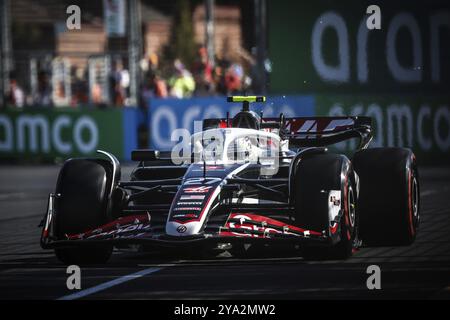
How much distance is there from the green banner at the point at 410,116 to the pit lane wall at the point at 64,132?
189 inches

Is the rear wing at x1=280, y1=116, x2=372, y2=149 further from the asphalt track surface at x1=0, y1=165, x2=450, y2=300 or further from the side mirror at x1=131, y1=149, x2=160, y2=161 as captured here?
the side mirror at x1=131, y1=149, x2=160, y2=161

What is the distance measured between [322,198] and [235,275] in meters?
1.10

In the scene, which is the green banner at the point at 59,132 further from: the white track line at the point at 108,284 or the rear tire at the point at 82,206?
the white track line at the point at 108,284

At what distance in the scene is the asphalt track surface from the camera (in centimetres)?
904

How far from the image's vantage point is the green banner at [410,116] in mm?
27016

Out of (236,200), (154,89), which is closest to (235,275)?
(236,200)

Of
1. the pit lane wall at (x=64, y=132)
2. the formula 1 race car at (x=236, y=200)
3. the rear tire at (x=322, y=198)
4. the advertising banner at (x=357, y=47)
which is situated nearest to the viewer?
the formula 1 race car at (x=236, y=200)

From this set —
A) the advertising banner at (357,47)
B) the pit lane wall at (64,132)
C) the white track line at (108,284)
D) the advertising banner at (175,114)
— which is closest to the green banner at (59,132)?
the pit lane wall at (64,132)

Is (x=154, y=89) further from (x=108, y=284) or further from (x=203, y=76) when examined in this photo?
(x=108, y=284)

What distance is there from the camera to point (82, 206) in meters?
11.0
